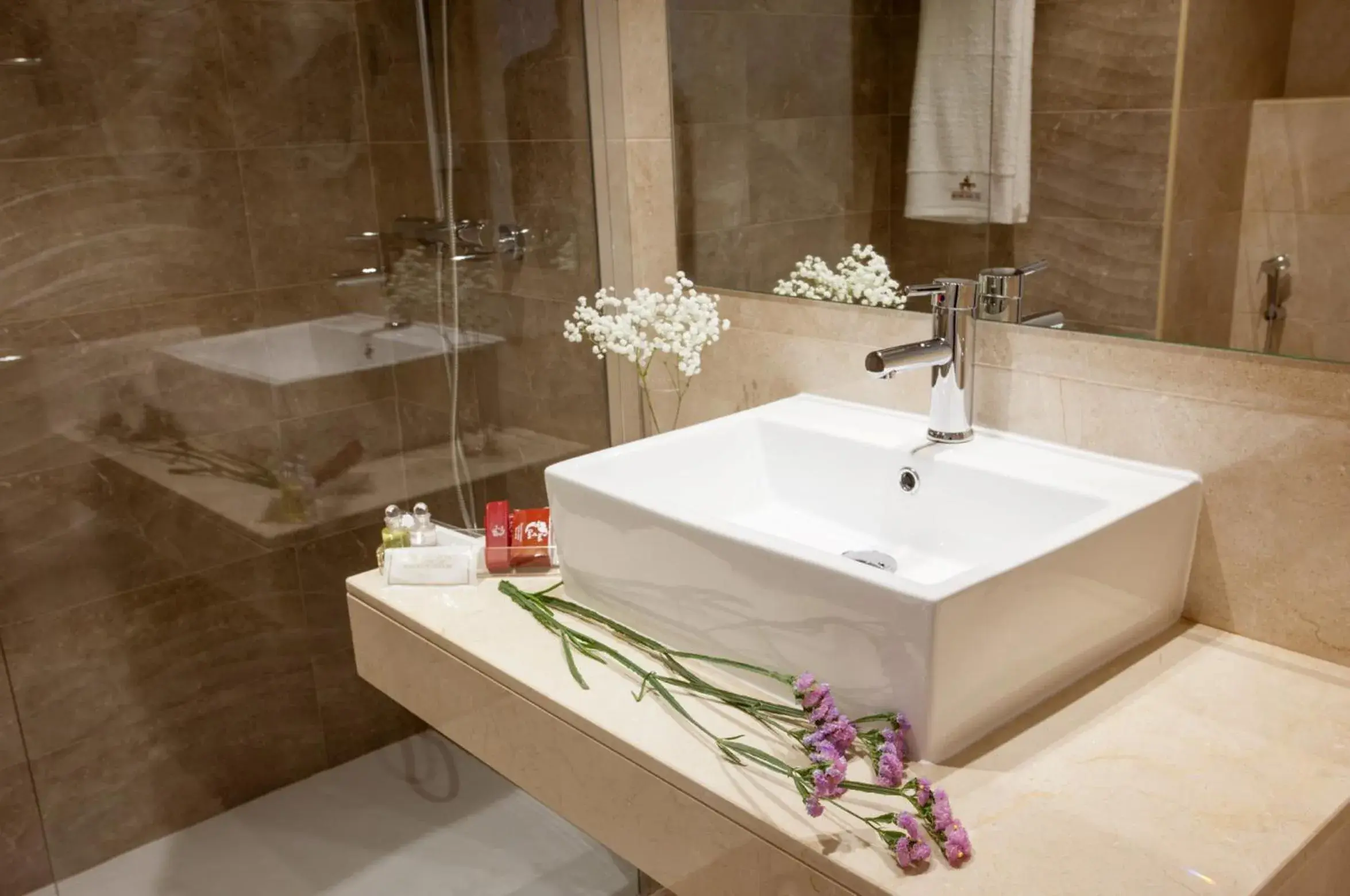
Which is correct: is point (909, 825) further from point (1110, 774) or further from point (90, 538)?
point (90, 538)

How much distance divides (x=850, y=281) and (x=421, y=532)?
699 mm

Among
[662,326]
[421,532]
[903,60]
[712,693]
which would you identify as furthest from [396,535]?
[903,60]

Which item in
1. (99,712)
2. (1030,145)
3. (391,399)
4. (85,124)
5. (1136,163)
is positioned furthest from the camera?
(391,399)

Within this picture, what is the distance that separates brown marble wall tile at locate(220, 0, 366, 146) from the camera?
1911mm

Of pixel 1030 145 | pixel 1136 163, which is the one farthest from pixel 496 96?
pixel 1136 163

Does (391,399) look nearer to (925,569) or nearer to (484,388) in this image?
(484,388)

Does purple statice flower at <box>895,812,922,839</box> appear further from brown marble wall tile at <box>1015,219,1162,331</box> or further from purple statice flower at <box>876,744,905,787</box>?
brown marble wall tile at <box>1015,219,1162,331</box>

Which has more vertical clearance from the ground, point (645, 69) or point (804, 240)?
point (645, 69)

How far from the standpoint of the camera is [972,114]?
1.33 metres

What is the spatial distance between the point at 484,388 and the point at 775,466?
77 centimetres

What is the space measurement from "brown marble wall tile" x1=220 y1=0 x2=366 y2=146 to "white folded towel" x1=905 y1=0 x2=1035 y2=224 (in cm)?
113

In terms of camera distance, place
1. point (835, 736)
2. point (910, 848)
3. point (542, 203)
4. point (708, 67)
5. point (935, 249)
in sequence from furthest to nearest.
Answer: point (542, 203) → point (708, 67) → point (935, 249) → point (835, 736) → point (910, 848)

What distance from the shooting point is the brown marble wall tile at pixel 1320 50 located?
99 cm

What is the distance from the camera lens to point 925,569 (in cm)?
128
